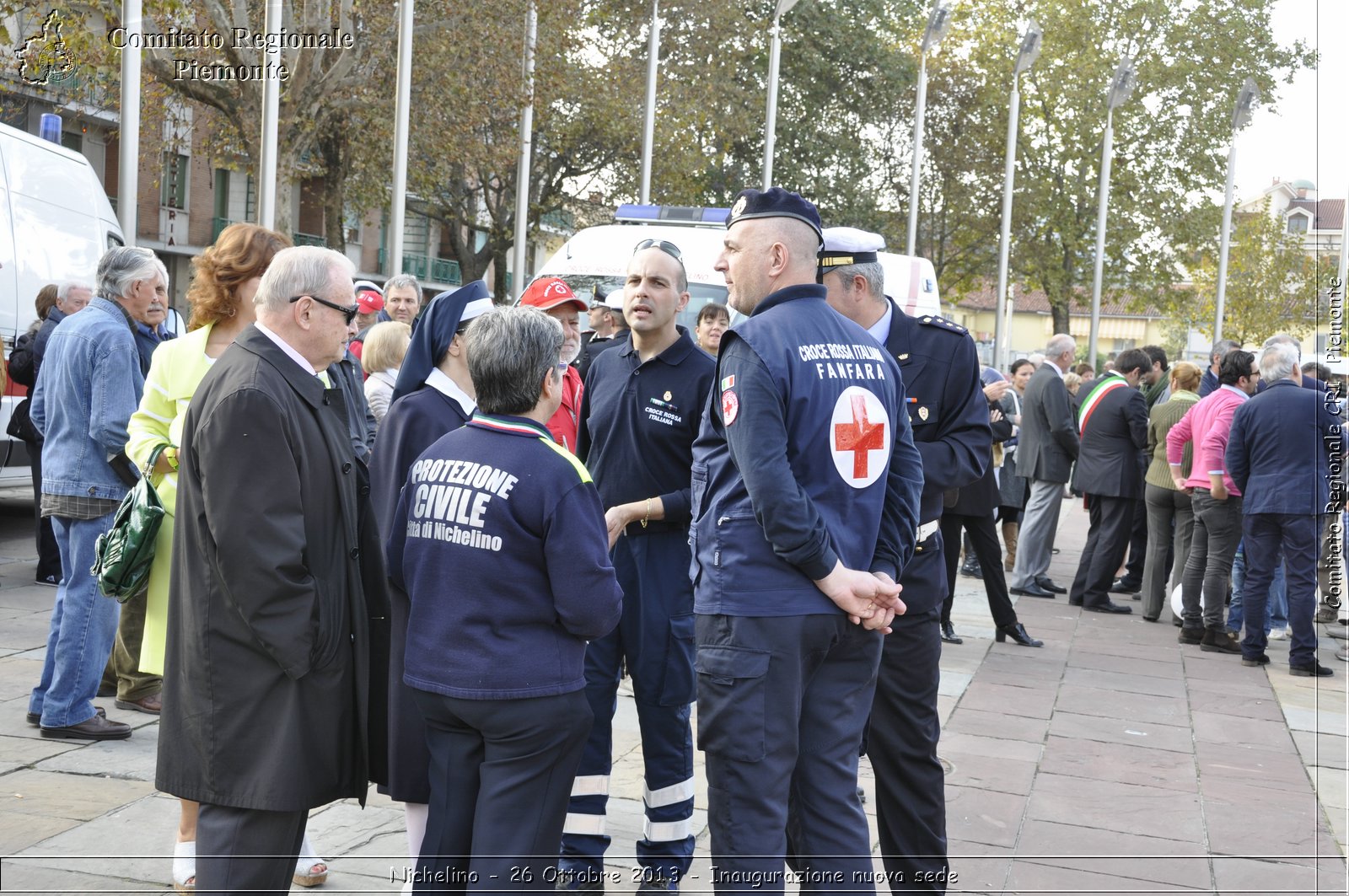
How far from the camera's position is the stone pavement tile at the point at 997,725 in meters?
6.76

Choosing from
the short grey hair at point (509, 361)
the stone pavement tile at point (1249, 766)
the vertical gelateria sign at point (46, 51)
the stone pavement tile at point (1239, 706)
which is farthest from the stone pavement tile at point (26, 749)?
the vertical gelateria sign at point (46, 51)

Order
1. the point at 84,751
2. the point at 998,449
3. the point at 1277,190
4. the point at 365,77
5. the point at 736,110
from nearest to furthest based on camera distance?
the point at 84,751 → the point at 1277,190 → the point at 998,449 → the point at 365,77 → the point at 736,110

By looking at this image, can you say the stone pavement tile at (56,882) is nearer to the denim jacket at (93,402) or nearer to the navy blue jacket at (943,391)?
the denim jacket at (93,402)

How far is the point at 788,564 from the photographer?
3219 millimetres

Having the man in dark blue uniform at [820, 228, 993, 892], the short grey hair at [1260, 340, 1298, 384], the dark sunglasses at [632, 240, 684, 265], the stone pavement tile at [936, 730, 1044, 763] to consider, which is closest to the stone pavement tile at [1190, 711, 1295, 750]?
the stone pavement tile at [936, 730, 1044, 763]

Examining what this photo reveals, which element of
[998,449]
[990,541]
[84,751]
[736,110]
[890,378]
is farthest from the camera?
[736,110]

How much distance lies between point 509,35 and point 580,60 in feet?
20.9

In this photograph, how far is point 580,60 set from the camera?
29953 millimetres

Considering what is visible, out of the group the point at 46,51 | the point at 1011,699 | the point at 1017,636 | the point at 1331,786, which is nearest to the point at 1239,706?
the point at 1011,699

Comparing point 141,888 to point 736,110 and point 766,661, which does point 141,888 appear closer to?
point 766,661

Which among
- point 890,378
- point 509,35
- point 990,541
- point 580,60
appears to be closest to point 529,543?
point 890,378

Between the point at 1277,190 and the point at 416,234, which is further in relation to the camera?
the point at 416,234

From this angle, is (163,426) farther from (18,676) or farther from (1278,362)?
(1278,362)

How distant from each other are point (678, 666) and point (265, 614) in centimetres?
163
